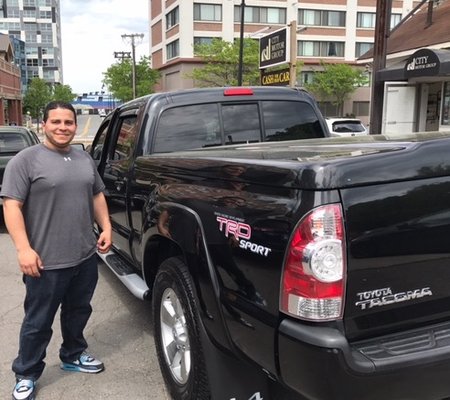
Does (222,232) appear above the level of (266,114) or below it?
below

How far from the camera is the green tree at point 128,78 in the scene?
177 ft

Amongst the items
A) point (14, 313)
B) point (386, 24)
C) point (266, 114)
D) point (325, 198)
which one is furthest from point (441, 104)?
point (325, 198)

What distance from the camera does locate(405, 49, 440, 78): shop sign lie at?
13320mm

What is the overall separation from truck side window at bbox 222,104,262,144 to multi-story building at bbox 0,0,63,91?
124609 mm

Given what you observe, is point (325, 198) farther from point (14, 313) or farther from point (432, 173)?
point (14, 313)

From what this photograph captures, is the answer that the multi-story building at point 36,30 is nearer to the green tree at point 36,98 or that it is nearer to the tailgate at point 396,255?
the green tree at point 36,98

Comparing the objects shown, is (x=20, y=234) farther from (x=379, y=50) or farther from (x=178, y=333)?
(x=379, y=50)

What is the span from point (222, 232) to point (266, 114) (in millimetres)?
2469

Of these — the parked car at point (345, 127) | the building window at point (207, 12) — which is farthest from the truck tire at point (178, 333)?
the building window at point (207, 12)

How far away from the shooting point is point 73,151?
3268 millimetres

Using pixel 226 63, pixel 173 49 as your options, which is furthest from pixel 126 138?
pixel 173 49

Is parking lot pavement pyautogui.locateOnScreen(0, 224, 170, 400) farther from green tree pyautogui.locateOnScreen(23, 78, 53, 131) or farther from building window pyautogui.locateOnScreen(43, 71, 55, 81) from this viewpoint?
building window pyautogui.locateOnScreen(43, 71, 55, 81)

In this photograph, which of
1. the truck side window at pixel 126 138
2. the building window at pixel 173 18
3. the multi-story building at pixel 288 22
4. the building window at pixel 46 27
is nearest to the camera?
the truck side window at pixel 126 138

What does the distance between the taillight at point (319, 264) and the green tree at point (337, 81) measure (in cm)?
4902
